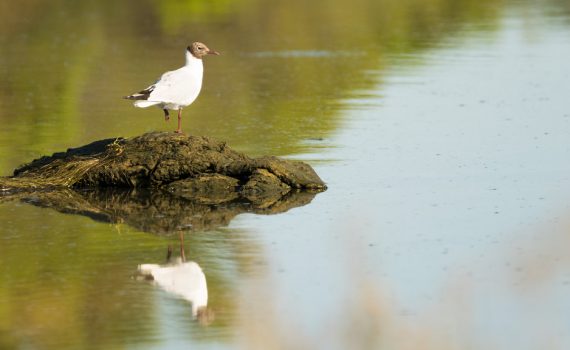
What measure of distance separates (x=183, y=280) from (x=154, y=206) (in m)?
2.73

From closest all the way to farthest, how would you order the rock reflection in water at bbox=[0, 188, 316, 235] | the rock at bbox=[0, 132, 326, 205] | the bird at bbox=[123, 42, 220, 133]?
the rock reflection in water at bbox=[0, 188, 316, 235], the rock at bbox=[0, 132, 326, 205], the bird at bbox=[123, 42, 220, 133]

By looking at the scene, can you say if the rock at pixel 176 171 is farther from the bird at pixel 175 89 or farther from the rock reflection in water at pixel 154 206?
the bird at pixel 175 89

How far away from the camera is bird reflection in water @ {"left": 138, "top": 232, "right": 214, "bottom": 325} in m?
9.71

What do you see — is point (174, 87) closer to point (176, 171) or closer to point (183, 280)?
point (176, 171)

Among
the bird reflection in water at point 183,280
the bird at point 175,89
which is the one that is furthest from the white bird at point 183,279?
the bird at point 175,89

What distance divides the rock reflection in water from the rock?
133mm

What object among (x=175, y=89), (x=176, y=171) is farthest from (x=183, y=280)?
(x=175, y=89)

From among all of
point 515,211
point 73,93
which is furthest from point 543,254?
point 73,93

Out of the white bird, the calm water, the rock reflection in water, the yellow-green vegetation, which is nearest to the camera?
the calm water

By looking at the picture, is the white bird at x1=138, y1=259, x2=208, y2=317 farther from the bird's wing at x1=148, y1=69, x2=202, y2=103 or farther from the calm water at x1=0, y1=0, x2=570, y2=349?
the bird's wing at x1=148, y1=69, x2=202, y2=103

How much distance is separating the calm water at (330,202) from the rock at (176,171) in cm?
50

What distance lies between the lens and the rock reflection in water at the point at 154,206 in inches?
490

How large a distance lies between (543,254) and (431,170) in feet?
12.0

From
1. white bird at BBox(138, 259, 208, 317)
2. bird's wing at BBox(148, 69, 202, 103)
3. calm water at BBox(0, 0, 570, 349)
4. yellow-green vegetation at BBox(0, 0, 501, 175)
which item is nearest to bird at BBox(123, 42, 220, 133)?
bird's wing at BBox(148, 69, 202, 103)
